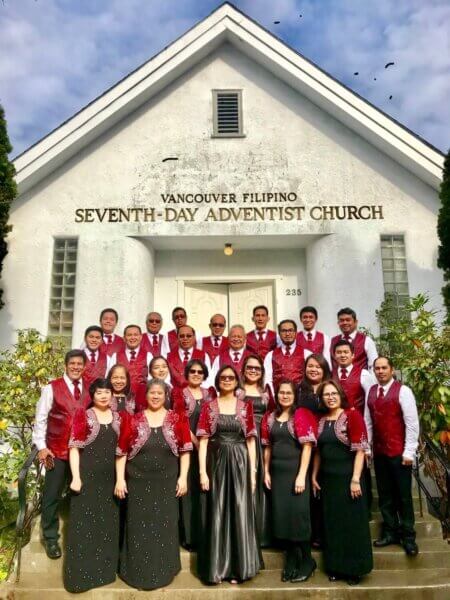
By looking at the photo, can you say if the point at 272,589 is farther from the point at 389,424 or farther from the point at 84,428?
the point at 84,428

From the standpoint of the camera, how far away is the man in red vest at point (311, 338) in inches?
255

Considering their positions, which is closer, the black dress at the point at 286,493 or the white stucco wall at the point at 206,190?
the black dress at the point at 286,493

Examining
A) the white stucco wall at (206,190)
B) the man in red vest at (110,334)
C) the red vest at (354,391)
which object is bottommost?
the red vest at (354,391)

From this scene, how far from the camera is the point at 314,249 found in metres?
9.08

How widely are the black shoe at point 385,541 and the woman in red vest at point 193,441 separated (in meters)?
1.85

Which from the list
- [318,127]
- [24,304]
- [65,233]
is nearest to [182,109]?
[318,127]

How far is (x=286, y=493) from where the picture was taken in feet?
15.1

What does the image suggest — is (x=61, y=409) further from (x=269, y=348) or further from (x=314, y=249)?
(x=314, y=249)

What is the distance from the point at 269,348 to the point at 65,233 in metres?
4.55

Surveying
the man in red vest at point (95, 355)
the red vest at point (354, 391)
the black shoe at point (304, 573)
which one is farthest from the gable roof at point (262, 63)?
the black shoe at point (304, 573)

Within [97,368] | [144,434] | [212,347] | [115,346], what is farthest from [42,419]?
[212,347]

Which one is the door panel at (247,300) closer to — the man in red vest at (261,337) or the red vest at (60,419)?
the man in red vest at (261,337)

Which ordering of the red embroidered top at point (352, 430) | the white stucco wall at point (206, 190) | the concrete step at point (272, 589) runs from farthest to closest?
1. the white stucco wall at point (206, 190)
2. the red embroidered top at point (352, 430)
3. the concrete step at point (272, 589)

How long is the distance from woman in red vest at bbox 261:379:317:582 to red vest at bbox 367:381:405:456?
2.57 feet
